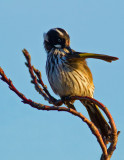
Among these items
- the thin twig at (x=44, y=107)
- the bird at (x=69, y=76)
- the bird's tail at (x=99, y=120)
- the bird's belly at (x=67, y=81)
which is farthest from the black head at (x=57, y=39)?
the thin twig at (x=44, y=107)

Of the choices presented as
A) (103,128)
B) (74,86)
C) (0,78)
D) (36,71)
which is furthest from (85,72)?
(0,78)

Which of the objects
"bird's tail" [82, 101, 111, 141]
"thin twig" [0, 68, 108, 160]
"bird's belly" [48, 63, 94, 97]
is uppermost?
"thin twig" [0, 68, 108, 160]

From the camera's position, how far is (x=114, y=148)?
318cm

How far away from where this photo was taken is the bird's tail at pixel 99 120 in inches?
203

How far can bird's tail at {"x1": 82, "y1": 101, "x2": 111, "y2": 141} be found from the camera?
5.16 meters

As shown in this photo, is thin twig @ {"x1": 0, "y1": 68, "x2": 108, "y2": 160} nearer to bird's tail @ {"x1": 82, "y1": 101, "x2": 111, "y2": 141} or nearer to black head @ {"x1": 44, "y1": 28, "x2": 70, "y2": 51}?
bird's tail @ {"x1": 82, "y1": 101, "x2": 111, "y2": 141}

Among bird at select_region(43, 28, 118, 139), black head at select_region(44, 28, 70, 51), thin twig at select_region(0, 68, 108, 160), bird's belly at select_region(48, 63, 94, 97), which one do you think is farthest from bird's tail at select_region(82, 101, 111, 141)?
thin twig at select_region(0, 68, 108, 160)

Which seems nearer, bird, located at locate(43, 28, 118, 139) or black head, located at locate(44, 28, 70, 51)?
bird, located at locate(43, 28, 118, 139)

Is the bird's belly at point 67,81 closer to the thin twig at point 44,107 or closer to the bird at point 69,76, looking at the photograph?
the bird at point 69,76

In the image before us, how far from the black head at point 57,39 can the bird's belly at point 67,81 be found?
853 mm

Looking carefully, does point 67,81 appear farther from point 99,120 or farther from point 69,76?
point 99,120

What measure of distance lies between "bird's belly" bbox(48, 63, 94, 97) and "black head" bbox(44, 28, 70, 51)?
853 mm

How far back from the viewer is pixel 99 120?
576cm

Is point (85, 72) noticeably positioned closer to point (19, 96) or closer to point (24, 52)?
point (24, 52)
